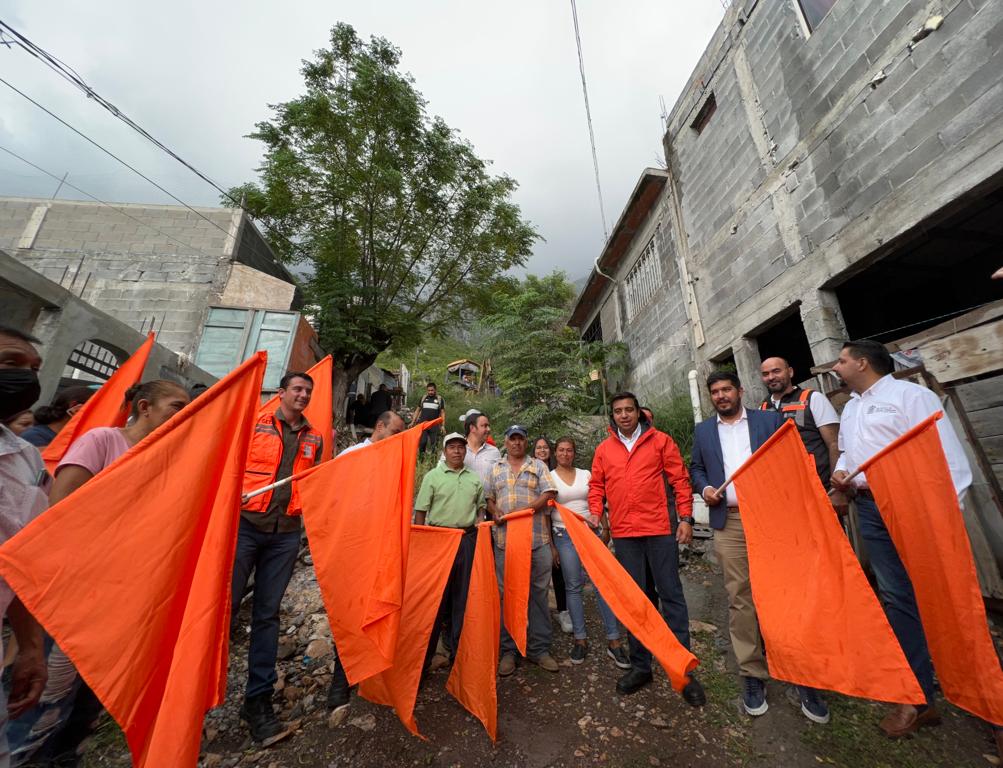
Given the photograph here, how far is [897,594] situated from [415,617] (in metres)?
2.92

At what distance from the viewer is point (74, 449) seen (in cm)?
179

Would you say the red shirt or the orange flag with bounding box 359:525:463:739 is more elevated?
the red shirt

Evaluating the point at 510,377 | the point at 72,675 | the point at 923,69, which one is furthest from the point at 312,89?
the point at 72,675

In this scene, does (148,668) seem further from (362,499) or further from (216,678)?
(362,499)

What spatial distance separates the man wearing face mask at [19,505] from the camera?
48.0 inches

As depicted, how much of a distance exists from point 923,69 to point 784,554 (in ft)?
16.0

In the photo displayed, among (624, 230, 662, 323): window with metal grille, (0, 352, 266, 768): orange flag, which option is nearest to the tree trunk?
(624, 230, 662, 323): window with metal grille

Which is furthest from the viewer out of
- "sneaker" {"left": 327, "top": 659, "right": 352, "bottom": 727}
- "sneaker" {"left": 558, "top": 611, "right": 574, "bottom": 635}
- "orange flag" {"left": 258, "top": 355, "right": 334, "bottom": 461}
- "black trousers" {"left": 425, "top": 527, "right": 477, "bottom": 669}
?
"sneaker" {"left": 558, "top": 611, "right": 574, "bottom": 635}

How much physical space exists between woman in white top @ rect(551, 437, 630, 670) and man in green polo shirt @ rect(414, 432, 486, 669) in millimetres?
A: 768

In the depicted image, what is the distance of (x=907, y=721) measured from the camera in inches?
85.4

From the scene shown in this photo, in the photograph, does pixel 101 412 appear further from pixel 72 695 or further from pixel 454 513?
pixel 454 513

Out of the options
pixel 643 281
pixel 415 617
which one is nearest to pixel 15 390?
pixel 415 617

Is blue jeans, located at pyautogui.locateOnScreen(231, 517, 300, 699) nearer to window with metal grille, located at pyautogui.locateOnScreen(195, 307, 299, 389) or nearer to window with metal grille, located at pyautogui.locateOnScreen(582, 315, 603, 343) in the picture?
window with metal grille, located at pyautogui.locateOnScreen(195, 307, 299, 389)

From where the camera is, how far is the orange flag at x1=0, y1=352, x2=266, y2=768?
1.26 metres
